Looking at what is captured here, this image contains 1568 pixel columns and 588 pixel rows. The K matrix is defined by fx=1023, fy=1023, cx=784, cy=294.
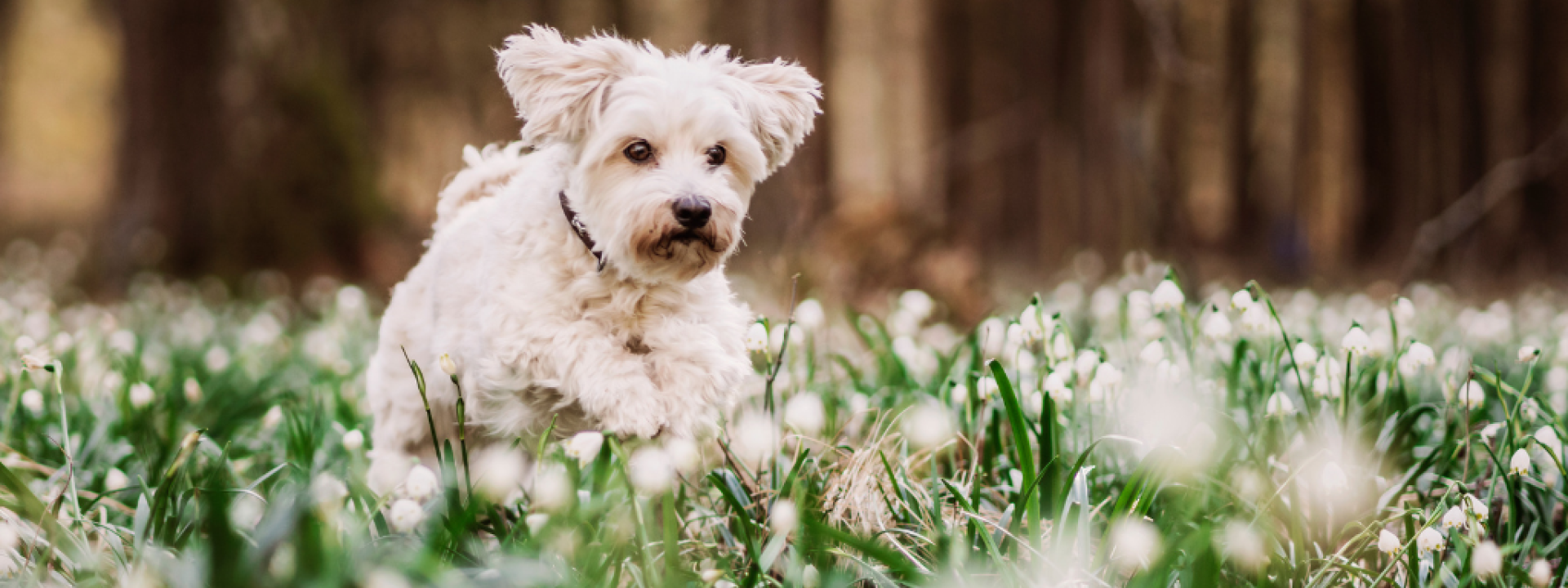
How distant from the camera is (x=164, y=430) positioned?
3.30m

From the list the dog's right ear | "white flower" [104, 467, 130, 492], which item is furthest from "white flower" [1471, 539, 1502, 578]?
"white flower" [104, 467, 130, 492]

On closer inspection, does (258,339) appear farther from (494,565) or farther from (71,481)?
(494,565)

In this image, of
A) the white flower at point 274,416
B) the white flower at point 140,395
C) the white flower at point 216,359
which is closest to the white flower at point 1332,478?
the white flower at point 274,416

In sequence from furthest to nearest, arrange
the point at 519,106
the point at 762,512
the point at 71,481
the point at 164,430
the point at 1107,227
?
the point at 1107,227 < the point at 164,430 < the point at 519,106 < the point at 762,512 < the point at 71,481

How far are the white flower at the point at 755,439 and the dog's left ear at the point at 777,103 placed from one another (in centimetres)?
83

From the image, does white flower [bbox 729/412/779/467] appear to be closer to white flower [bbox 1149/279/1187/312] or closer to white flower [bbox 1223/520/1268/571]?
white flower [bbox 1223/520/1268/571]

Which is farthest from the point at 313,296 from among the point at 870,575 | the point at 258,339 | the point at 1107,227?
the point at 1107,227

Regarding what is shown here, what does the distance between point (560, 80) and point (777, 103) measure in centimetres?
64

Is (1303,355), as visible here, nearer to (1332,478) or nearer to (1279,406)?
(1279,406)

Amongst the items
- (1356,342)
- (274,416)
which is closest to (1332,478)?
(1356,342)

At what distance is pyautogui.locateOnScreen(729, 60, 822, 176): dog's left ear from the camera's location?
2975 millimetres

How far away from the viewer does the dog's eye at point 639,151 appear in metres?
2.77

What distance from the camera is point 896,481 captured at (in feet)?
7.91

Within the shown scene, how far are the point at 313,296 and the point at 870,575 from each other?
21.2ft
